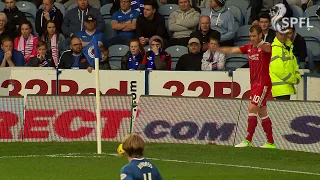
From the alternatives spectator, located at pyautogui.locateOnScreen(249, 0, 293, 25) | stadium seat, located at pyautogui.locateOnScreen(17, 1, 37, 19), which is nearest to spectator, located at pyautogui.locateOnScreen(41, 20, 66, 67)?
stadium seat, located at pyautogui.locateOnScreen(17, 1, 37, 19)

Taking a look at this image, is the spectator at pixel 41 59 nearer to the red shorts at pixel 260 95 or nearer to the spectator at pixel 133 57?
the spectator at pixel 133 57

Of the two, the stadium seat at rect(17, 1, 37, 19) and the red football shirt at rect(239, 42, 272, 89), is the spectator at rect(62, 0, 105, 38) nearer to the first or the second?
the stadium seat at rect(17, 1, 37, 19)

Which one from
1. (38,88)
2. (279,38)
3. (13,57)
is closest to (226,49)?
(279,38)

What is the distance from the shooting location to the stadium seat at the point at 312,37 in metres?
23.0

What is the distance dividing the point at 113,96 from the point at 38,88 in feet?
7.11

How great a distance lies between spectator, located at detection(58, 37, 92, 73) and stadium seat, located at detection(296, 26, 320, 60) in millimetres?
4784

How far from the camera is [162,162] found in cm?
1684

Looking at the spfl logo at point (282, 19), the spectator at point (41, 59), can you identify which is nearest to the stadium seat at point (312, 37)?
the spfl logo at point (282, 19)

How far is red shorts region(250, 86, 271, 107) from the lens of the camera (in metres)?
18.4

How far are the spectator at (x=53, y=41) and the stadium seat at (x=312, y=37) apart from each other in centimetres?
531

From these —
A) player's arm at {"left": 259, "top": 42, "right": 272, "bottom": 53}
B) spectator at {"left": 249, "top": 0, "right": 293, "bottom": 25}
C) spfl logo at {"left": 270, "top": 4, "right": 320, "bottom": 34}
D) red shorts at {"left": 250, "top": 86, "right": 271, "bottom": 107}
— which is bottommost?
red shorts at {"left": 250, "top": 86, "right": 271, "bottom": 107}

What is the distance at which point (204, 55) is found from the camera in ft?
71.4

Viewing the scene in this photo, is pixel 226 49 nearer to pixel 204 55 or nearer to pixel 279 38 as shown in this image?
pixel 279 38

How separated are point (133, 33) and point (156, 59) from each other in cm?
255
